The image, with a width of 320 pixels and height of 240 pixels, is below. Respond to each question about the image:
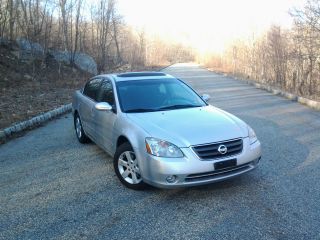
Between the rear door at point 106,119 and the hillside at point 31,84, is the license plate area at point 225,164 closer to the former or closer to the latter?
the rear door at point 106,119

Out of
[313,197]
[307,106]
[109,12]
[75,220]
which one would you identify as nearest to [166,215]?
[75,220]

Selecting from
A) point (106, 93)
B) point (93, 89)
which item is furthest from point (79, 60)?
point (106, 93)

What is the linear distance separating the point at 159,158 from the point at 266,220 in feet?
4.66

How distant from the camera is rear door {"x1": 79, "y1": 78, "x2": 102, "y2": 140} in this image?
697cm

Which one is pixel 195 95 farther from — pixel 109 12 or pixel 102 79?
pixel 109 12

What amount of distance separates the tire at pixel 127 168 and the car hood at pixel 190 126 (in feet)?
1.43

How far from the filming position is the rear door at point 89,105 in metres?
6.97

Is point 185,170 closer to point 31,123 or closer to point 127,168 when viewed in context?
point 127,168

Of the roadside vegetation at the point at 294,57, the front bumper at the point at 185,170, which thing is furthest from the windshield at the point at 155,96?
the roadside vegetation at the point at 294,57

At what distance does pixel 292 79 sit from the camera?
→ 21484mm

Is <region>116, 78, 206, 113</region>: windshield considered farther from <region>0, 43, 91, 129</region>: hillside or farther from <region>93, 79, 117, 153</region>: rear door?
<region>0, 43, 91, 129</region>: hillside

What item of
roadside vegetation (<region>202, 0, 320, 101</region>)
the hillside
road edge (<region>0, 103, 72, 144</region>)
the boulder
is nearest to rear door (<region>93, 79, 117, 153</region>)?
road edge (<region>0, 103, 72, 144</region>)

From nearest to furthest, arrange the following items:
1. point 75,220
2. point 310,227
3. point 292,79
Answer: point 310,227
point 75,220
point 292,79

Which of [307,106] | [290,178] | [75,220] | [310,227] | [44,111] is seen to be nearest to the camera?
[310,227]
